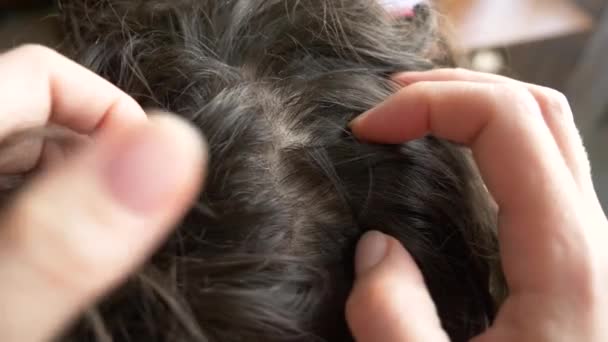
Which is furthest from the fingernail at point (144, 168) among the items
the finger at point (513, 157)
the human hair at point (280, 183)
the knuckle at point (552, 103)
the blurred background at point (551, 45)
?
the blurred background at point (551, 45)

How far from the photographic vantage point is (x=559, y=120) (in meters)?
0.56

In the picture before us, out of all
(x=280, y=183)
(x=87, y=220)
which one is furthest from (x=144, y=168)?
(x=280, y=183)

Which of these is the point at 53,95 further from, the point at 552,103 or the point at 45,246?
the point at 552,103

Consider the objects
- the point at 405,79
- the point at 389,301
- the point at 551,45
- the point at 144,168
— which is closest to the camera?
the point at 144,168

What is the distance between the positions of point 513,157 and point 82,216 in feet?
1.10

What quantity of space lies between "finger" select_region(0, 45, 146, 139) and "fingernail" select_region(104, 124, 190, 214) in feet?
0.51

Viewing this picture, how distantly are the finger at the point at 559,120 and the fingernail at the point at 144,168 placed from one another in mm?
325

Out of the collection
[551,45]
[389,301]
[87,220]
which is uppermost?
[87,220]

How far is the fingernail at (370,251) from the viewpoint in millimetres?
491

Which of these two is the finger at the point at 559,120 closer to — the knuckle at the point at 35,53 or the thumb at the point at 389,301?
the thumb at the point at 389,301

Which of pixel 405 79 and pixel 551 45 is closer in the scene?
pixel 405 79

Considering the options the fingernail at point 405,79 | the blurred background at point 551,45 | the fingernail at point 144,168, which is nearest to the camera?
the fingernail at point 144,168

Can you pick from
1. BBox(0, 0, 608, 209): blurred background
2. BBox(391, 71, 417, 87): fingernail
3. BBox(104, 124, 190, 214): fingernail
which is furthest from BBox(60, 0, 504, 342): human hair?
BBox(0, 0, 608, 209): blurred background

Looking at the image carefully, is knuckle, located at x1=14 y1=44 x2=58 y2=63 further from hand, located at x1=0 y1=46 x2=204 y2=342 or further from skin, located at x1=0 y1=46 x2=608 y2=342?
hand, located at x1=0 y1=46 x2=204 y2=342
